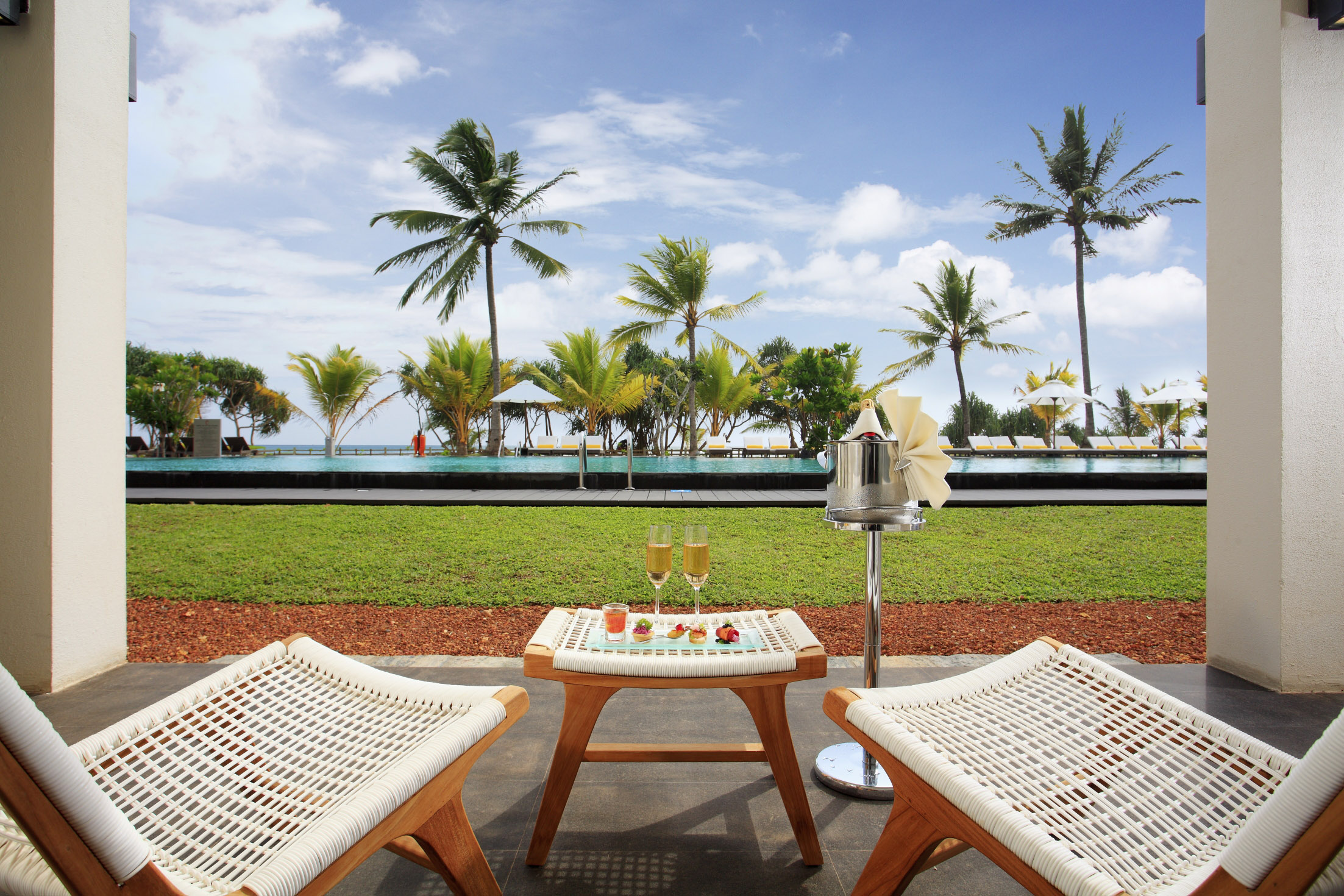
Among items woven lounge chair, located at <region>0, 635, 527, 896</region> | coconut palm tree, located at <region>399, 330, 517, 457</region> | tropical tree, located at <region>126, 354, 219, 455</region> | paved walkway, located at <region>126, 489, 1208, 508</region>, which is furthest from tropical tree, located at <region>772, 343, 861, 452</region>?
tropical tree, located at <region>126, 354, 219, 455</region>

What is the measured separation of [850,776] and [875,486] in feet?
2.65

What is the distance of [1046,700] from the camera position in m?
1.52

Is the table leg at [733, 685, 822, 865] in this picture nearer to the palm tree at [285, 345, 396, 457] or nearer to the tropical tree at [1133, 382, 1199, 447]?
the palm tree at [285, 345, 396, 457]

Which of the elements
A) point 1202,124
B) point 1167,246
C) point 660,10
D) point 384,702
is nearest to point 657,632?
point 384,702

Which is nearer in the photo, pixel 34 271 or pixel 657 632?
pixel 657 632

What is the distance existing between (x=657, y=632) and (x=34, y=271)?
270 cm

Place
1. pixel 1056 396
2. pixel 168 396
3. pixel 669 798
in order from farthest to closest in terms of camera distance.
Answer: pixel 1056 396 → pixel 168 396 → pixel 669 798

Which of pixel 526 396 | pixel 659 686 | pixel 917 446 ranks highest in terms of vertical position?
pixel 526 396

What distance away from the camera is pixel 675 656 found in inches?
58.2

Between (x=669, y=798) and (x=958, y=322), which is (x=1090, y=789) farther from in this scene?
(x=958, y=322)

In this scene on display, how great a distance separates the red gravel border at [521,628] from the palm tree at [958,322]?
1840 cm

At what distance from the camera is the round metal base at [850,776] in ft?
5.91

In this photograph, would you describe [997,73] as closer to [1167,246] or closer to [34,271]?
[1167,246]

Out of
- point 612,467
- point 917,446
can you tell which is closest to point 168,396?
point 612,467
